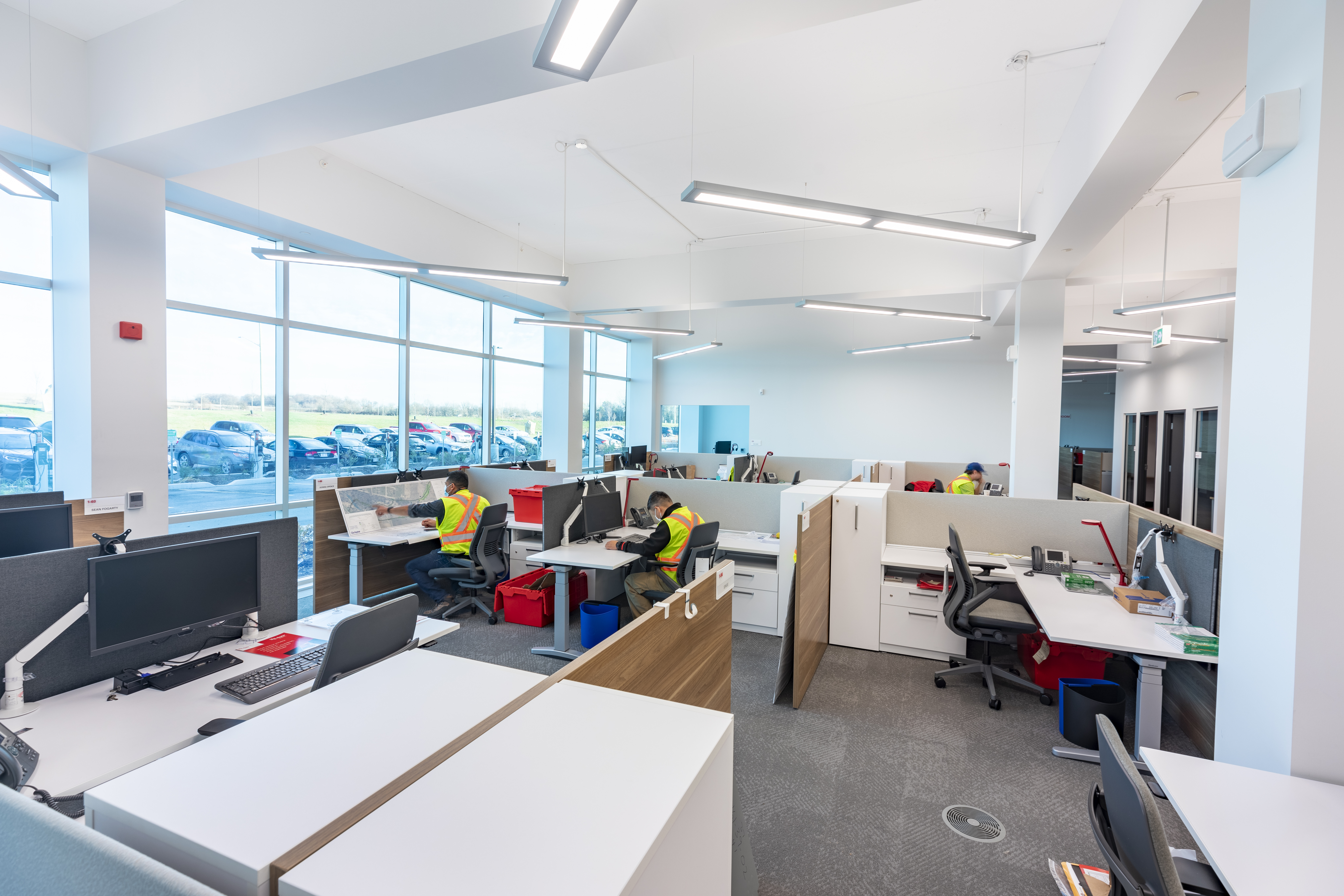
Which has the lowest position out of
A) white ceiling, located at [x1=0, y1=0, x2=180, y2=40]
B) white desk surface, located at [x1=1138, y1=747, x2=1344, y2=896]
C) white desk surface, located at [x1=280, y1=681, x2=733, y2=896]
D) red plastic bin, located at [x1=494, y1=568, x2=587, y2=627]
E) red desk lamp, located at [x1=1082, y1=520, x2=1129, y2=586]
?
red plastic bin, located at [x1=494, y1=568, x2=587, y2=627]

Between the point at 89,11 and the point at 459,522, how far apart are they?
12.5ft

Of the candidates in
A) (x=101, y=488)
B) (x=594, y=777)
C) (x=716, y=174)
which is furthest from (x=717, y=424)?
(x=594, y=777)

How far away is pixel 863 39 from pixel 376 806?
403 centimetres

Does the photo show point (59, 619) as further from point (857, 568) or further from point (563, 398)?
point (563, 398)

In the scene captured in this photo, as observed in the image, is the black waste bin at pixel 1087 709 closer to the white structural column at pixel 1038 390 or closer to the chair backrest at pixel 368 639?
the white structural column at pixel 1038 390

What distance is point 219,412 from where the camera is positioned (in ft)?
15.6

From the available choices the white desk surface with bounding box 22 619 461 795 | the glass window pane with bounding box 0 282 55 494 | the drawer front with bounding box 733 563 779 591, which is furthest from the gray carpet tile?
the glass window pane with bounding box 0 282 55 494

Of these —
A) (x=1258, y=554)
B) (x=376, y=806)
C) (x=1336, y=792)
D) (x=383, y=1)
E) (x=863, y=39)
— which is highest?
(x=863, y=39)

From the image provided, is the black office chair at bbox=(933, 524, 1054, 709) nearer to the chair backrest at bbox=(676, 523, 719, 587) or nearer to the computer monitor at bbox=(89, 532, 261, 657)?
the chair backrest at bbox=(676, 523, 719, 587)

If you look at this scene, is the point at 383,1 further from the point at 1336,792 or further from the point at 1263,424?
the point at 1336,792

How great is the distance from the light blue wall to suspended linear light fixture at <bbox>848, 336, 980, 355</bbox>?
245 centimetres

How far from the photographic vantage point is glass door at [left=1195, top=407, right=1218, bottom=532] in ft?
23.2

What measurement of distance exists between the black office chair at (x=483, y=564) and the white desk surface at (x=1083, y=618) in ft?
9.92

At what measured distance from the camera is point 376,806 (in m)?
0.87
